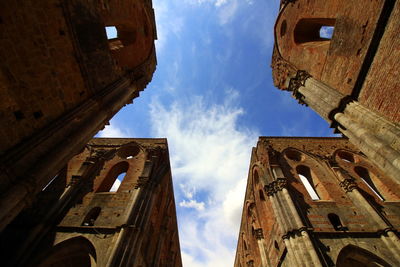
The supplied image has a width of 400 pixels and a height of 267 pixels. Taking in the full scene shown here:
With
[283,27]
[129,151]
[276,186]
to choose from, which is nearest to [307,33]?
[283,27]

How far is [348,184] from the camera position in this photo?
1086cm

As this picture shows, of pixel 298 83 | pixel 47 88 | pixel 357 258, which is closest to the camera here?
pixel 47 88

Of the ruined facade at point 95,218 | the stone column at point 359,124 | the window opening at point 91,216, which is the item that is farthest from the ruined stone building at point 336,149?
the window opening at point 91,216

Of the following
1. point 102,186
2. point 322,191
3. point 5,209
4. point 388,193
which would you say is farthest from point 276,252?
point 5,209

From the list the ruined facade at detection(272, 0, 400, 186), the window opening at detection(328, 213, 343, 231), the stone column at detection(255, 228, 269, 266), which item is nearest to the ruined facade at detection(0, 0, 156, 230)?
the ruined facade at detection(272, 0, 400, 186)

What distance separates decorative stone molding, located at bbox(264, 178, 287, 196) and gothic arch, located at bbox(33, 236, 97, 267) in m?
8.53

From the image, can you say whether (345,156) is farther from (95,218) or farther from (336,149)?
(95,218)

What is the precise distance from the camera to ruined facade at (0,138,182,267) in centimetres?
750

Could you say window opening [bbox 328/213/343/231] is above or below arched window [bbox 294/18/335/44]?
below

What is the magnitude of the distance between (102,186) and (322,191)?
12.1 m

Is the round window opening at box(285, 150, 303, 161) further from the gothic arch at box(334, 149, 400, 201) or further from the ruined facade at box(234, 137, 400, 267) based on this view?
the gothic arch at box(334, 149, 400, 201)

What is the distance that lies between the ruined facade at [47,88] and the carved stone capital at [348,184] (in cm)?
1172

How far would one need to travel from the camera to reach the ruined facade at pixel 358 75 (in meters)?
4.65

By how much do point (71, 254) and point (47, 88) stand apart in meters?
6.45
